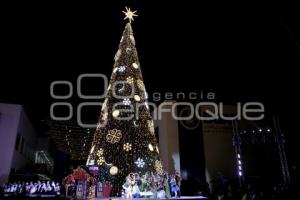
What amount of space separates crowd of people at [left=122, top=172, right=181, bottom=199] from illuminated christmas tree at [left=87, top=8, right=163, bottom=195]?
31 cm

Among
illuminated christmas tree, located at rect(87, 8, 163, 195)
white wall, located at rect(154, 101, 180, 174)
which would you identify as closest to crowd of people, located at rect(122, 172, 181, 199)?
illuminated christmas tree, located at rect(87, 8, 163, 195)

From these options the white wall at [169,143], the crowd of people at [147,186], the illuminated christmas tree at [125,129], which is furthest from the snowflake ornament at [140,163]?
the white wall at [169,143]

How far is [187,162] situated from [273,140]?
4232 millimetres

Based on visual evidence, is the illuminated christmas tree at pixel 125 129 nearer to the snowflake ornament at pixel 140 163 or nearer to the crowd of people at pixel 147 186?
the snowflake ornament at pixel 140 163

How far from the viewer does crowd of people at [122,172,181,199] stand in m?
8.63

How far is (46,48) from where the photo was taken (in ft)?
30.2

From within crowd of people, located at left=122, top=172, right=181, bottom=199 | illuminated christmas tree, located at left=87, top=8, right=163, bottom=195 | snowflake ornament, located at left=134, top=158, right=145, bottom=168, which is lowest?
crowd of people, located at left=122, top=172, right=181, bottom=199

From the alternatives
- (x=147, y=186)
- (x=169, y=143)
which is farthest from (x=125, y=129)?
(x=169, y=143)

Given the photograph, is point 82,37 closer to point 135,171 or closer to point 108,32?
point 108,32

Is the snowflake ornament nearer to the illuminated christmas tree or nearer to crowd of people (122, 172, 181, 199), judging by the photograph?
the illuminated christmas tree

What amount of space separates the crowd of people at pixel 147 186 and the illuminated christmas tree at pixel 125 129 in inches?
12.2

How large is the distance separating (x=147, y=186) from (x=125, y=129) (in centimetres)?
202

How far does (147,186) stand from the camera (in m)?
8.99

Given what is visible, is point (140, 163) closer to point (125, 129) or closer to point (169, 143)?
point (125, 129)
